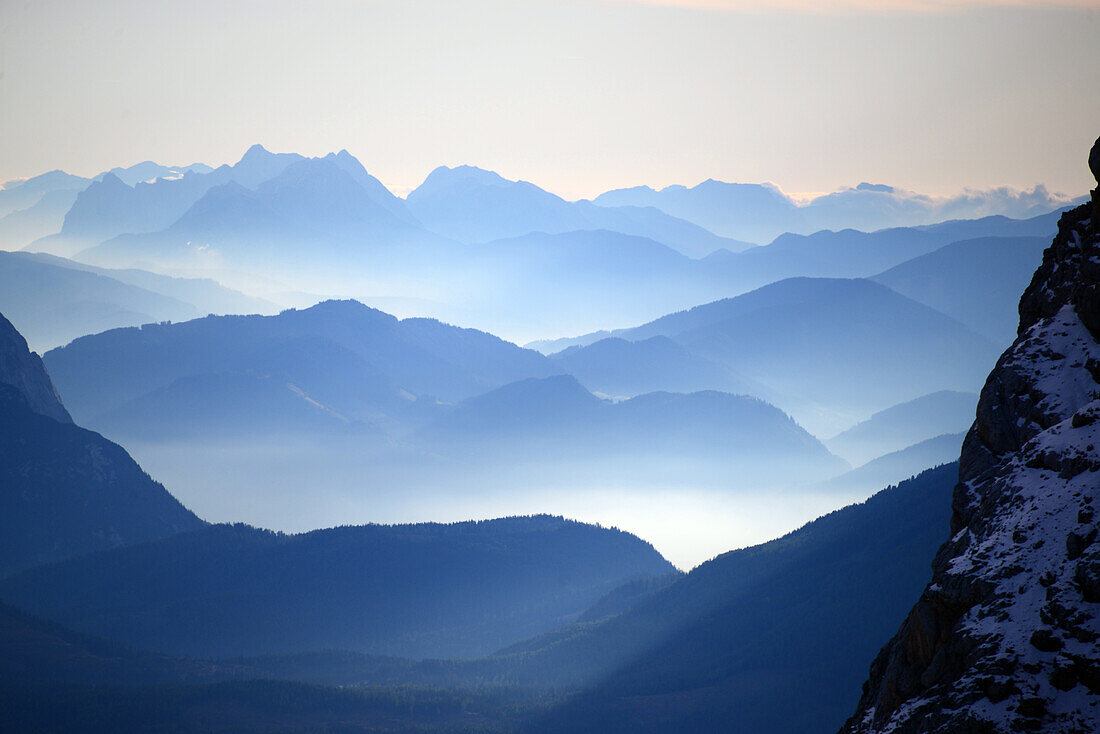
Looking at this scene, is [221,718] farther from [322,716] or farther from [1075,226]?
[1075,226]

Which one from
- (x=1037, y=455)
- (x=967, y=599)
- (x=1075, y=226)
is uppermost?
(x=1075, y=226)

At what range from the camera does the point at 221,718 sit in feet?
628

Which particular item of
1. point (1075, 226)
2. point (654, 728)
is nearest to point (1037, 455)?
point (1075, 226)

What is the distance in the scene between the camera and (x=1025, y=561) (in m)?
49.2

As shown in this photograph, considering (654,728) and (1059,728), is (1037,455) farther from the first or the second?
(654,728)

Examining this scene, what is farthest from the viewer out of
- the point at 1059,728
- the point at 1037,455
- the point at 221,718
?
the point at 221,718

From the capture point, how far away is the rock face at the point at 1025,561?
45656mm

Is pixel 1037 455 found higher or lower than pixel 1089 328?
lower

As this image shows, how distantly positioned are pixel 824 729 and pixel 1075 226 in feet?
413

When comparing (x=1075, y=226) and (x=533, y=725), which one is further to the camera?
(x=533, y=725)

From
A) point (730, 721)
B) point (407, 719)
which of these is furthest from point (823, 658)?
point (407, 719)

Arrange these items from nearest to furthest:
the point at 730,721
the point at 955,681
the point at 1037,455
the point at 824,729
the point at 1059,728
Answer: the point at 1059,728
the point at 955,681
the point at 1037,455
the point at 824,729
the point at 730,721

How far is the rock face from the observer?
4566cm

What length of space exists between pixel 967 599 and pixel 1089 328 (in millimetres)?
15224
